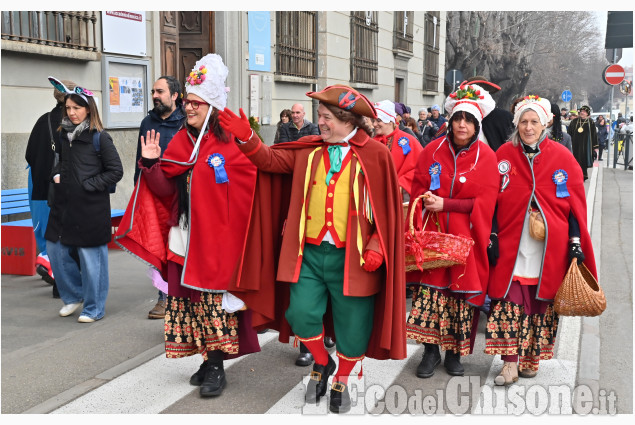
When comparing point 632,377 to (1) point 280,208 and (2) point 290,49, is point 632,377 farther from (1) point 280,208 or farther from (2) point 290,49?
(2) point 290,49

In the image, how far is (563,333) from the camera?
6363 mm

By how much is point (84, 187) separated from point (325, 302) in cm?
287

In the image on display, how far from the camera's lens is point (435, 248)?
5090mm

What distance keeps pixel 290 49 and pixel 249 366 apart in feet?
40.8

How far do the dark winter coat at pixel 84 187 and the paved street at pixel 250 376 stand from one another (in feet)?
2.51

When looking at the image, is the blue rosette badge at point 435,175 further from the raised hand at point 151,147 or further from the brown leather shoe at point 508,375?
the raised hand at point 151,147

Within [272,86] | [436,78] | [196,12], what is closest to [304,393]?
[196,12]

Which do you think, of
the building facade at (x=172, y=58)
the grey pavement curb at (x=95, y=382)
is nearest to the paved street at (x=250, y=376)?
the grey pavement curb at (x=95, y=382)

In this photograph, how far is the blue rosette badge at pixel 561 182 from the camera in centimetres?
507

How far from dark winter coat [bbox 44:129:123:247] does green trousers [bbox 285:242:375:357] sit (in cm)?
268

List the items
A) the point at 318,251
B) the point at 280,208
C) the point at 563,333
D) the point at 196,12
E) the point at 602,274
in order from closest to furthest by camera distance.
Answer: the point at 318,251 → the point at 280,208 → the point at 563,333 → the point at 602,274 → the point at 196,12

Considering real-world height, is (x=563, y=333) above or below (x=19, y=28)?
below

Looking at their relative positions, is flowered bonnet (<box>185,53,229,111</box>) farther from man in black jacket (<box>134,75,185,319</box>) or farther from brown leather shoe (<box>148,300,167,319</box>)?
brown leather shoe (<box>148,300,167,319</box>)

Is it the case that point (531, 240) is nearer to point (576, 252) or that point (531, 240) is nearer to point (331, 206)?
point (576, 252)
